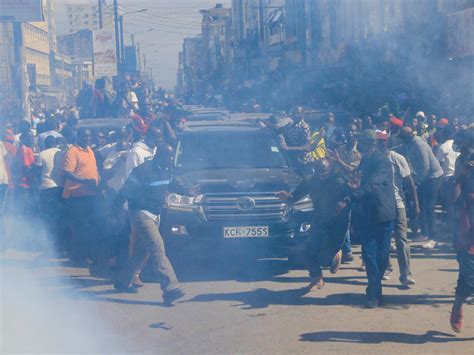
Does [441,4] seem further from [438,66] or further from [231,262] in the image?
[231,262]

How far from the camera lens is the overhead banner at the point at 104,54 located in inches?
1318

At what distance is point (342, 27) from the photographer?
77.2 ft

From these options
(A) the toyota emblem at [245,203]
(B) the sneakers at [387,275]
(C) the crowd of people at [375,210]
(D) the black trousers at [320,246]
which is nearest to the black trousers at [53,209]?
(A) the toyota emblem at [245,203]

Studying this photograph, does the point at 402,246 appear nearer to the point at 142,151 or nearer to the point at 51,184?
the point at 142,151

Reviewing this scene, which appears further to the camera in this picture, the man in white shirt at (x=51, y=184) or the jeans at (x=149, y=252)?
the man in white shirt at (x=51, y=184)

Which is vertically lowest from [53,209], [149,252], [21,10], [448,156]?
[149,252]

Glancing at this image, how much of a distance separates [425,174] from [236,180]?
2856mm

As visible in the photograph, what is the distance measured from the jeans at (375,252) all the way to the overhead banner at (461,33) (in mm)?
10363

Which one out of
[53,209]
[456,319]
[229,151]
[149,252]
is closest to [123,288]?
[149,252]

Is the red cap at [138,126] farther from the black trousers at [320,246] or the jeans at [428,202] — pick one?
the black trousers at [320,246]

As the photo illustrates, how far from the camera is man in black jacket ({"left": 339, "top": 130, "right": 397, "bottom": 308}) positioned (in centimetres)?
761

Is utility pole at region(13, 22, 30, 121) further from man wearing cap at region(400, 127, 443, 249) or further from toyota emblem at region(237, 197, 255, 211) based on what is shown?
toyota emblem at region(237, 197, 255, 211)

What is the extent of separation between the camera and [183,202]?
9180mm

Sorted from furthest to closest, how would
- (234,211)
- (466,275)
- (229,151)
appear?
1. (229,151)
2. (234,211)
3. (466,275)
